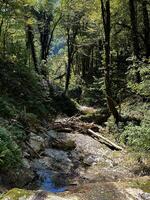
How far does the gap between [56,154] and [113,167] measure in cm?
251

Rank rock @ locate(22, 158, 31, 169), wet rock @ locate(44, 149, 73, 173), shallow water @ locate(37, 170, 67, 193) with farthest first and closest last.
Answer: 1. wet rock @ locate(44, 149, 73, 173)
2. rock @ locate(22, 158, 31, 169)
3. shallow water @ locate(37, 170, 67, 193)

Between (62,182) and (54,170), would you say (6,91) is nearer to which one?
(54,170)

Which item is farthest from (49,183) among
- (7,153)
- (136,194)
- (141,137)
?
(136,194)

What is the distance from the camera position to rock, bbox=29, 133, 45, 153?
1447cm

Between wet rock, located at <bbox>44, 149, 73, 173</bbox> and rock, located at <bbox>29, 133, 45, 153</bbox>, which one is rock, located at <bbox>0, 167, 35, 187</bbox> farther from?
rock, located at <bbox>29, 133, 45, 153</bbox>

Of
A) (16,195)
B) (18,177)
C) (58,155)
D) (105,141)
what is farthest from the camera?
(105,141)

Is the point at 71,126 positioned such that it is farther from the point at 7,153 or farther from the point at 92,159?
the point at 7,153

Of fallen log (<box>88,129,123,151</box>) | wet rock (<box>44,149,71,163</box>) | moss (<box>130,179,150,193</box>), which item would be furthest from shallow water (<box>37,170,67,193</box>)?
fallen log (<box>88,129,123,151</box>)

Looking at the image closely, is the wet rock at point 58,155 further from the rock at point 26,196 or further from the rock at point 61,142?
the rock at point 26,196

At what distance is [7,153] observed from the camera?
1090 centimetres

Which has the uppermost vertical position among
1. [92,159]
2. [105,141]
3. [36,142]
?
[36,142]

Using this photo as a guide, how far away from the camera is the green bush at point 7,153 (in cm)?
1077

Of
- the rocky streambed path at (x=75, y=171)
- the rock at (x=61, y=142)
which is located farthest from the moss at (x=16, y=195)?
the rock at (x=61, y=142)

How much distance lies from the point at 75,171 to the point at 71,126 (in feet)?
22.5
